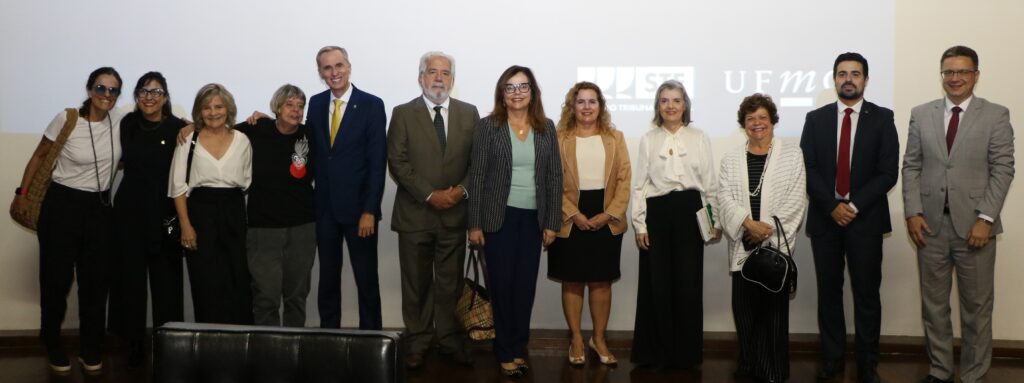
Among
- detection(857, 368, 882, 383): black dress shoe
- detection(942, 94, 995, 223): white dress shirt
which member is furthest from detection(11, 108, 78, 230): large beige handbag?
detection(942, 94, 995, 223): white dress shirt

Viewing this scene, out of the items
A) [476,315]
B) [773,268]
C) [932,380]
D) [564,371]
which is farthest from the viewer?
[476,315]

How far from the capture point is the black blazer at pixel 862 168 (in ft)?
13.7

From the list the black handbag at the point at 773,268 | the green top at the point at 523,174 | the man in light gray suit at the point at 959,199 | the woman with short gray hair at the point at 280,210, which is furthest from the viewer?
the woman with short gray hair at the point at 280,210

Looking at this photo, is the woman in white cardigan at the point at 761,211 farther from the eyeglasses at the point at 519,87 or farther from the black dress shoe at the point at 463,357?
the black dress shoe at the point at 463,357

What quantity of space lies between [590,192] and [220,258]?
197 cm

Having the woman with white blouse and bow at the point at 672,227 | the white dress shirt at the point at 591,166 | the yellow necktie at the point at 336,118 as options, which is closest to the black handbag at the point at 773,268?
the woman with white blouse and bow at the point at 672,227

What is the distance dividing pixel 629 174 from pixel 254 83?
250cm

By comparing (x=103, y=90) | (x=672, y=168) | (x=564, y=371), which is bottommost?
(x=564, y=371)

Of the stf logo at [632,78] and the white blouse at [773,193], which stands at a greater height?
the stf logo at [632,78]

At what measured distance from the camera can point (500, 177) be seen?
4133 millimetres

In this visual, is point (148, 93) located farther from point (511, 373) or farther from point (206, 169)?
point (511, 373)

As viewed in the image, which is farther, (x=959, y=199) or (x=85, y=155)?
(x=85, y=155)

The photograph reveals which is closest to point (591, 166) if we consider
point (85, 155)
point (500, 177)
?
point (500, 177)

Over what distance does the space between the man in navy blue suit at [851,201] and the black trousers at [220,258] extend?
2994 mm
